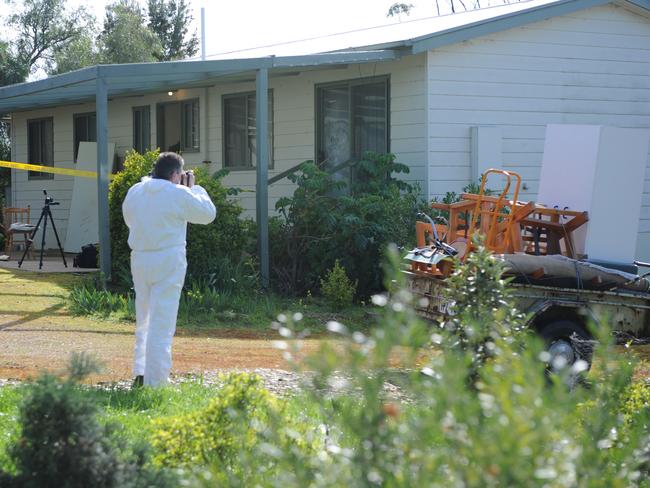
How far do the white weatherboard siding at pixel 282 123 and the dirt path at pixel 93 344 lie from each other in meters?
4.56

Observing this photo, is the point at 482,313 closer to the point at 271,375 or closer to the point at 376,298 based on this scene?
the point at 376,298

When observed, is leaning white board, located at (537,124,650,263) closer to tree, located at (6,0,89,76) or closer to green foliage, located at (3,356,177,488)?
green foliage, located at (3,356,177,488)

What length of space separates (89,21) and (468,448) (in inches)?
2042

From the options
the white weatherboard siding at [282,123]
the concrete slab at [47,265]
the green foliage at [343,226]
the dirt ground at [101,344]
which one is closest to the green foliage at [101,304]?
the dirt ground at [101,344]

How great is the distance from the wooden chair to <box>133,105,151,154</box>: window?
2.76 meters

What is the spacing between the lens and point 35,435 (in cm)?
402

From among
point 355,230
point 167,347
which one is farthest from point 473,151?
point 167,347

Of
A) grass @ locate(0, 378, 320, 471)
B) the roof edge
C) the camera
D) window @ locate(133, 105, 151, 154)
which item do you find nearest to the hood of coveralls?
the camera

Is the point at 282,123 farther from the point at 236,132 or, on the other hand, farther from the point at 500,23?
the point at 500,23

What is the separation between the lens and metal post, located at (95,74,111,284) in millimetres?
14109

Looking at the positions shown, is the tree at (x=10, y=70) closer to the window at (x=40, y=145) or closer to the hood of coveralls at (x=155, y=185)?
the window at (x=40, y=145)

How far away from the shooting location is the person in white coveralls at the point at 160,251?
8055 mm

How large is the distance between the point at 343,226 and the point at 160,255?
6.42 meters

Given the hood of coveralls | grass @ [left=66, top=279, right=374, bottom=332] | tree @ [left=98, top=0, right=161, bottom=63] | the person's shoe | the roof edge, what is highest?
tree @ [left=98, top=0, right=161, bottom=63]
